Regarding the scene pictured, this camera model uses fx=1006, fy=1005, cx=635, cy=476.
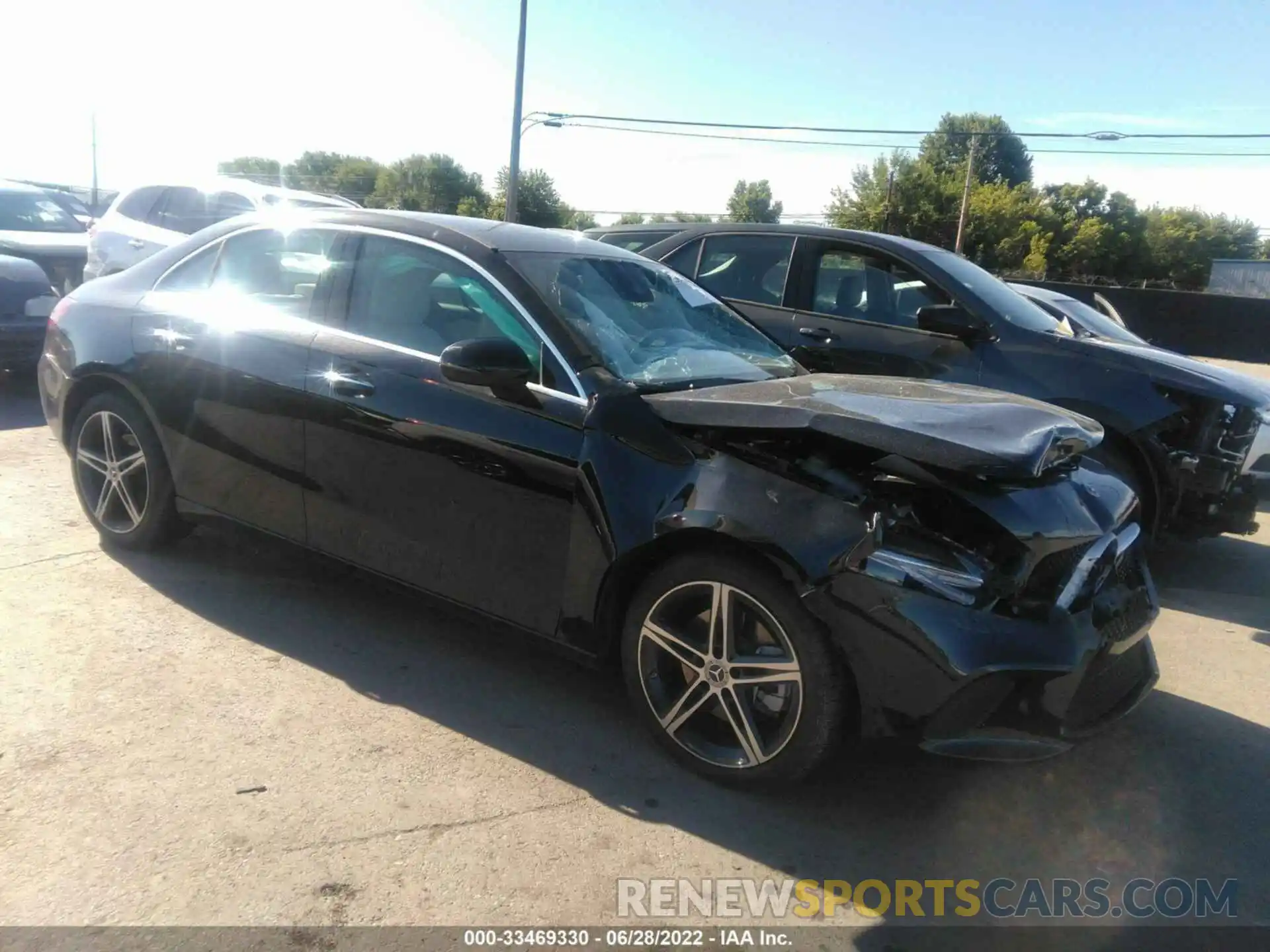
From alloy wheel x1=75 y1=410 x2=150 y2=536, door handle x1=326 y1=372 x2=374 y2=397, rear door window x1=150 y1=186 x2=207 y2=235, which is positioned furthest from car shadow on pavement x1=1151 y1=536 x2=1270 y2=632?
rear door window x1=150 y1=186 x2=207 y2=235

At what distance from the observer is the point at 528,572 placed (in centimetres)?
344

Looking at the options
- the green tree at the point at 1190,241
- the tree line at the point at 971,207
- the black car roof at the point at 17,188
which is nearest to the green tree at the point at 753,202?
the tree line at the point at 971,207

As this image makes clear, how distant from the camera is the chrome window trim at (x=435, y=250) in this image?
3.41m

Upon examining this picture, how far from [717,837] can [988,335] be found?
3838 millimetres

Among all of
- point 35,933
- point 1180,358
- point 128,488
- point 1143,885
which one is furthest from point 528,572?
point 1180,358

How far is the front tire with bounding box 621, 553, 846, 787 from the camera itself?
114 inches

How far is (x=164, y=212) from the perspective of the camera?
11.0 meters

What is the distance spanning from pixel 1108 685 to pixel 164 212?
35.6ft

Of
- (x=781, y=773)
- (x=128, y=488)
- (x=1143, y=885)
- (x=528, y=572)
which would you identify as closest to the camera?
(x=1143, y=885)

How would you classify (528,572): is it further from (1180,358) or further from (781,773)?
(1180,358)

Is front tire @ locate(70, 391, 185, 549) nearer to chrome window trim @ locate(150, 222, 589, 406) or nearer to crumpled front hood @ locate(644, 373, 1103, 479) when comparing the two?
chrome window trim @ locate(150, 222, 589, 406)

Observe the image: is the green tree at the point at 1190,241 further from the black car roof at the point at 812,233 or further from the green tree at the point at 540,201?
the black car roof at the point at 812,233

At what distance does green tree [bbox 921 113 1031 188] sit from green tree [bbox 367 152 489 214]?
35586mm

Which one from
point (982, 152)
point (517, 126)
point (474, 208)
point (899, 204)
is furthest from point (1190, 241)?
point (517, 126)
